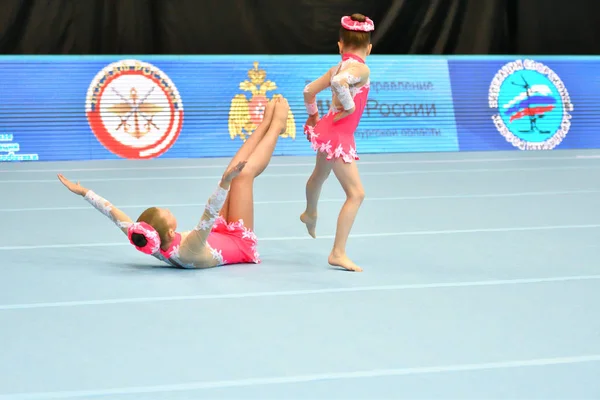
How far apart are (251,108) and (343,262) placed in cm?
504

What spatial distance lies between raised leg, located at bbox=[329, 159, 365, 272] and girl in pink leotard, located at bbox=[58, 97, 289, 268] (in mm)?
376

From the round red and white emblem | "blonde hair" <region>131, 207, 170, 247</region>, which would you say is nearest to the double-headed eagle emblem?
the round red and white emblem

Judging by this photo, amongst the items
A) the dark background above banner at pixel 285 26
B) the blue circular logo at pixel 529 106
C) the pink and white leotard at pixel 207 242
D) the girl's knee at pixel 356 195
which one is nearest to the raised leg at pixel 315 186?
the girl's knee at pixel 356 195

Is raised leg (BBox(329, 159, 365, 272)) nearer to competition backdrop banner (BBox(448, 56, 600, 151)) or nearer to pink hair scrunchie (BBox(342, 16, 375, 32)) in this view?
pink hair scrunchie (BBox(342, 16, 375, 32))

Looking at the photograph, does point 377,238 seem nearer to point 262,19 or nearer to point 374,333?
point 374,333

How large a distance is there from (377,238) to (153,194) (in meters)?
2.00

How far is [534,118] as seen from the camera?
9.13 meters

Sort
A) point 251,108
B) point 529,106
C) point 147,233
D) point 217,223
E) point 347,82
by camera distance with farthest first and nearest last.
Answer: point 529,106
point 251,108
point 217,223
point 347,82
point 147,233

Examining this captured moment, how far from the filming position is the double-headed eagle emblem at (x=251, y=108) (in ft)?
28.3

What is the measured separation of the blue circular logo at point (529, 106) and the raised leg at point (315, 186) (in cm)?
518

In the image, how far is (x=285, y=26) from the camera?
32.5 ft

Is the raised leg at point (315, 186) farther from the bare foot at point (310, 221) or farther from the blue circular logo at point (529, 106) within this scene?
the blue circular logo at point (529, 106)

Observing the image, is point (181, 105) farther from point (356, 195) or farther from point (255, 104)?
point (356, 195)

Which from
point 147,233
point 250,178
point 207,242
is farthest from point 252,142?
point 147,233
